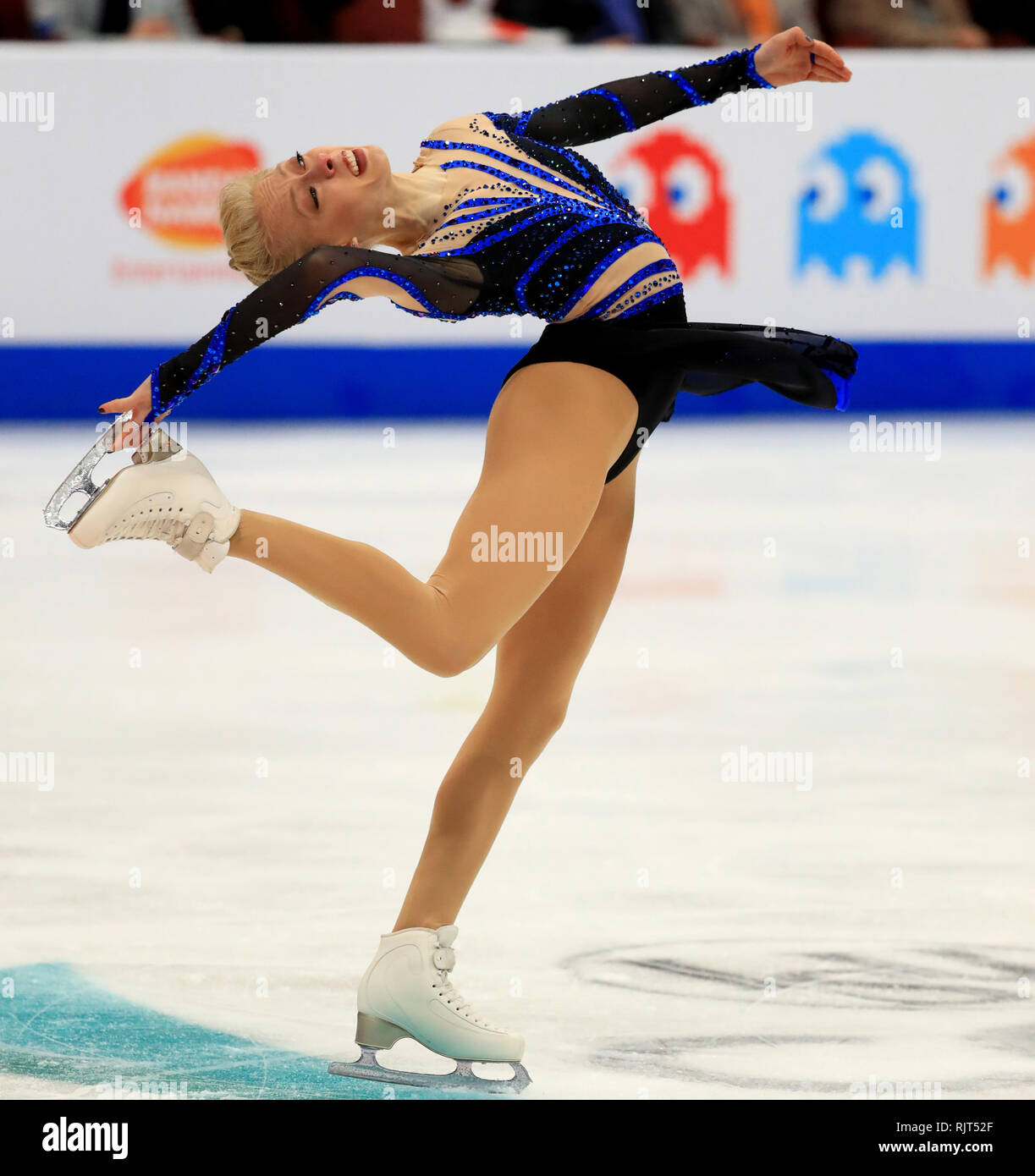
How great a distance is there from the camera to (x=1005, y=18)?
33.5 ft

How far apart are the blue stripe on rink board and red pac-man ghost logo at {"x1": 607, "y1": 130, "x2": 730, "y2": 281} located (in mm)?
863

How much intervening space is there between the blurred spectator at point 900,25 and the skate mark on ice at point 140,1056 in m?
7.97

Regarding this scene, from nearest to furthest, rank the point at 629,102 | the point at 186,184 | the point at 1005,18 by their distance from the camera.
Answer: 1. the point at 629,102
2. the point at 186,184
3. the point at 1005,18

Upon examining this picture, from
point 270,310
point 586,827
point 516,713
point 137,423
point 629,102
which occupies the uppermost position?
point 629,102

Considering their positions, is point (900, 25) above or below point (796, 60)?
above

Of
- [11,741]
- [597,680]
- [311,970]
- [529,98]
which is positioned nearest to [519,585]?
[311,970]

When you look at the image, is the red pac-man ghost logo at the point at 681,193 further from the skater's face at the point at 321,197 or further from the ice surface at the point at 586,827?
the skater's face at the point at 321,197

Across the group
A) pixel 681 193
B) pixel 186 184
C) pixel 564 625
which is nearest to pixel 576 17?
pixel 681 193

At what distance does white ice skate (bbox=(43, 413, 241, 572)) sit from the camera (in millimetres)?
2164

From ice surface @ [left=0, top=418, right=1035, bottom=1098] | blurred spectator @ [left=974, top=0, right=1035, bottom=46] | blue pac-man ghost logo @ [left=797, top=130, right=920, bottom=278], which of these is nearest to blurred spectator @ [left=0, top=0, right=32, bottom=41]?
ice surface @ [left=0, top=418, right=1035, bottom=1098]

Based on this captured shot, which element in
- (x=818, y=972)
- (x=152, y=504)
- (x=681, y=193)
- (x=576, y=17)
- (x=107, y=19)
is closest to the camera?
(x=152, y=504)

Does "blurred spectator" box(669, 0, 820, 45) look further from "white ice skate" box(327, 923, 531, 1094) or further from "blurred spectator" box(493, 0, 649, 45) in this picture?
"white ice skate" box(327, 923, 531, 1094)

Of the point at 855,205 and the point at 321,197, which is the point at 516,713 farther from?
the point at 855,205

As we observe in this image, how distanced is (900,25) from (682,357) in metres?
7.52
